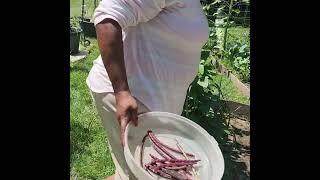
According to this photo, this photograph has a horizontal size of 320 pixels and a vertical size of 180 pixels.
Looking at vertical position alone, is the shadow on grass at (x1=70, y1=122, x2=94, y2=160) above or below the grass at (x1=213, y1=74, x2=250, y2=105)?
below

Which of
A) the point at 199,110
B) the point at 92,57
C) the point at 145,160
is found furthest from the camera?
the point at 92,57

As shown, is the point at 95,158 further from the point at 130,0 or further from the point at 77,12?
the point at 77,12

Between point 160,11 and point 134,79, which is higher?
point 160,11

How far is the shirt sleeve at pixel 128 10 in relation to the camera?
208 cm

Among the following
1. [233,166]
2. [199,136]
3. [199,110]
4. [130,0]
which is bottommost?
[233,166]

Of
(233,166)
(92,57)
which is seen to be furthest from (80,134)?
(92,57)

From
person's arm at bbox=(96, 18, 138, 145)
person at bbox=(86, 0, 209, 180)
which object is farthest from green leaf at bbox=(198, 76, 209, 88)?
person's arm at bbox=(96, 18, 138, 145)

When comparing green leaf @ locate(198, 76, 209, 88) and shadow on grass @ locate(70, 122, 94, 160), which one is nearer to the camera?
shadow on grass @ locate(70, 122, 94, 160)

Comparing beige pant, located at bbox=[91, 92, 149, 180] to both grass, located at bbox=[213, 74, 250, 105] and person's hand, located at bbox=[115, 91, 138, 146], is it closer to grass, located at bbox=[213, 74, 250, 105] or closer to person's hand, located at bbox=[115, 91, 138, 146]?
person's hand, located at bbox=[115, 91, 138, 146]

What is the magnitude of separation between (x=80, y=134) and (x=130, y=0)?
2497mm

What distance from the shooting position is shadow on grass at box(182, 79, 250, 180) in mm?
4156

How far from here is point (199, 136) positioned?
7.34 feet

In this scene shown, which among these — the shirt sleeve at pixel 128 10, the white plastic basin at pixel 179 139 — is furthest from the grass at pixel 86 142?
the shirt sleeve at pixel 128 10
